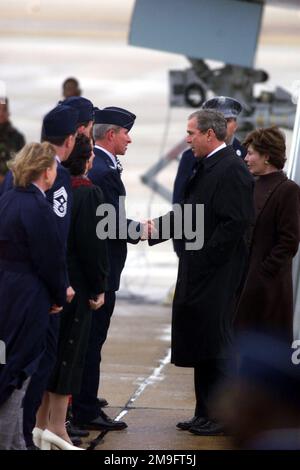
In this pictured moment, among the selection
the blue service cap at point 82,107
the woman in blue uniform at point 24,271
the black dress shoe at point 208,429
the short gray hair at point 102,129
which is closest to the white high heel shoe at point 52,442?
the woman in blue uniform at point 24,271

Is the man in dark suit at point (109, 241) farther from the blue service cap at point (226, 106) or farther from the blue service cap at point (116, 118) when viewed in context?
the blue service cap at point (226, 106)

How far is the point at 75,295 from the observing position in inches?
230

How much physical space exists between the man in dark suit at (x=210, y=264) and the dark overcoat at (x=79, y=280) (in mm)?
707

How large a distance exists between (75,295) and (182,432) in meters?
1.12

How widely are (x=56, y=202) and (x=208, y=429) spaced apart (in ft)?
5.46

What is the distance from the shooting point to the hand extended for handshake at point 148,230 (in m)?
6.55

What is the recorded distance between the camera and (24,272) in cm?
525

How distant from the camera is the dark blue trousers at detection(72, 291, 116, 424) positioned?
254 inches

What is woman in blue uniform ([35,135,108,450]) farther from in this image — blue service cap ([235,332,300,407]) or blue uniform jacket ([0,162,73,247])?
blue service cap ([235,332,300,407])

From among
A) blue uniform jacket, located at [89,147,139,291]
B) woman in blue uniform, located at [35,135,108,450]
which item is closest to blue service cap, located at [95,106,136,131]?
blue uniform jacket, located at [89,147,139,291]

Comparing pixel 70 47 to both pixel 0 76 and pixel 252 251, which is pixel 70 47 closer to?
pixel 0 76

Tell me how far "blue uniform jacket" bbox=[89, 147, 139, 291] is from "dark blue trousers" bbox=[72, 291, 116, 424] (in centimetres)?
13

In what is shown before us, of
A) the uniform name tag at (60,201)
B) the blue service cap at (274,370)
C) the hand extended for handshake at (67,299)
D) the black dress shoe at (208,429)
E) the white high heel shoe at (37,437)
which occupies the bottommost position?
the black dress shoe at (208,429)

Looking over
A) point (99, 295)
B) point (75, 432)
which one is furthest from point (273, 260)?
point (75, 432)
